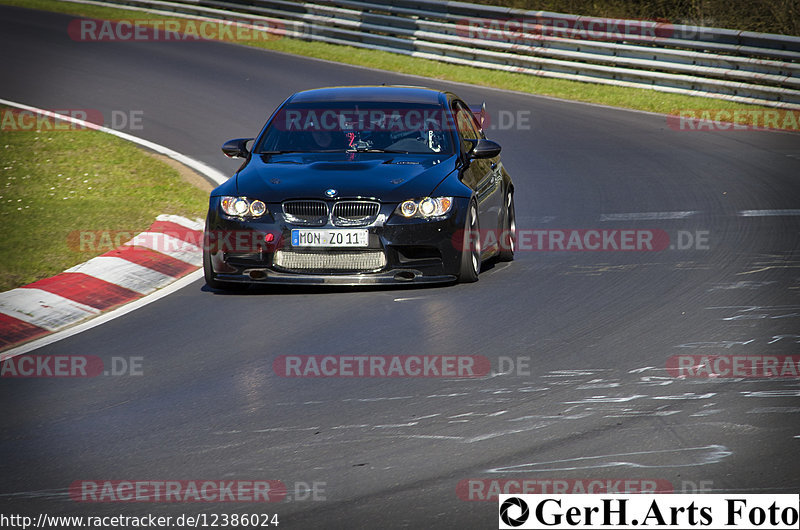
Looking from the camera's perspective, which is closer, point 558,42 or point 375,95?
point 375,95

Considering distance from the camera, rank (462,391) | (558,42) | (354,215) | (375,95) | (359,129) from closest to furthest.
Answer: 1. (462,391)
2. (354,215)
3. (359,129)
4. (375,95)
5. (558,42)

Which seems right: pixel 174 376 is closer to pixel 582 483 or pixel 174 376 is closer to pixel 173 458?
pixel 173 458

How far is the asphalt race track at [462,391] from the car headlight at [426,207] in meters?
0.63

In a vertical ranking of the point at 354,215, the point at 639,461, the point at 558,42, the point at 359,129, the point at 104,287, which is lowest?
the point at 639,461

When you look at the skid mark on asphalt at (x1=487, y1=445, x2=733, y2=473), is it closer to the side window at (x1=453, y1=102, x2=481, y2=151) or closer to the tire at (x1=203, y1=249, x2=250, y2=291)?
the tire at (x1=203, y1=249, x2=250, y2=291)

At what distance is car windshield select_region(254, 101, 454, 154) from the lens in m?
10.5

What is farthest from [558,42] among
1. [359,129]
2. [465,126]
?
[359,129]

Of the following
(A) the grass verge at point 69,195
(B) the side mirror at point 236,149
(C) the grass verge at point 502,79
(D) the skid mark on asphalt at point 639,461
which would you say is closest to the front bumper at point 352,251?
(B) the side mirror at point 236,149

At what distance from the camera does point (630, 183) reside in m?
14.7

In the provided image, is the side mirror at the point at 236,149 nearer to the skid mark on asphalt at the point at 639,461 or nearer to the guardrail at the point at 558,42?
the skid mark on asphalt at the point at 639,461

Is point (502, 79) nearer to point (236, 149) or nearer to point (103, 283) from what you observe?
point (236, 149)

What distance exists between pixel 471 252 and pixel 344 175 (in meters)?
1.19

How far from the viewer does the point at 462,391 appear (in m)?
6.79

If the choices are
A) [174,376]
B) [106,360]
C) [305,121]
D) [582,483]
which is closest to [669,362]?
[582,483]
